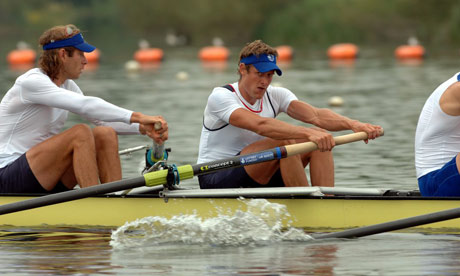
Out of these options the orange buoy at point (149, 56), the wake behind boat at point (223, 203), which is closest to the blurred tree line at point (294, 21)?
the orange buoy at point (149, 56)

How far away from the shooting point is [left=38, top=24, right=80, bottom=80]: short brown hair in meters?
7.89

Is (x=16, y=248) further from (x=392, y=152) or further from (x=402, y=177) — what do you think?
(x=392, y=152)

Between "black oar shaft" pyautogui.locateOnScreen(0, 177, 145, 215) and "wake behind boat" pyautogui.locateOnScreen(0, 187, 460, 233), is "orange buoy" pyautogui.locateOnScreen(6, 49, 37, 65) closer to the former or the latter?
"wake behind boat" pyautogui.locateOnScreen(0, 187, 460, 233)

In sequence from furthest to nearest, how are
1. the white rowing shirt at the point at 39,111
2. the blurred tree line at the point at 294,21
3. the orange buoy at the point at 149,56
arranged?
the blurred tree line at the point at 294,21
the orange buoy at the point at 149,56
the white rowing shirt at the point at 39,111

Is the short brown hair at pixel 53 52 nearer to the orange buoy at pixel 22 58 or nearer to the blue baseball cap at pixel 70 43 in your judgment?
the blue baseball cap at pixel 70 43

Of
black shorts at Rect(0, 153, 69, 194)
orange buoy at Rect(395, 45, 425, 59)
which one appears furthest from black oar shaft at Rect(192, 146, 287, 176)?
orange buoy at Rect(395, 45, 425, 59)

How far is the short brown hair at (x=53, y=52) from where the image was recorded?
25.9ft

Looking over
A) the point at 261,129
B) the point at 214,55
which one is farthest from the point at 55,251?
the point at 214,55

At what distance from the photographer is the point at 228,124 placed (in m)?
8.16

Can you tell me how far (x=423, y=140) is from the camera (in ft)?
25.0

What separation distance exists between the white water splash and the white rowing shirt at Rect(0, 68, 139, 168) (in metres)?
0.90

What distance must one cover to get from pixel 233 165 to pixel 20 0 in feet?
273

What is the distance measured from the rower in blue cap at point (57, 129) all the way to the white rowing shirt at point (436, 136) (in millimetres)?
2018

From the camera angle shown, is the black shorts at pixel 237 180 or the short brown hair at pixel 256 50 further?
the black shorts at pixel 237 180
